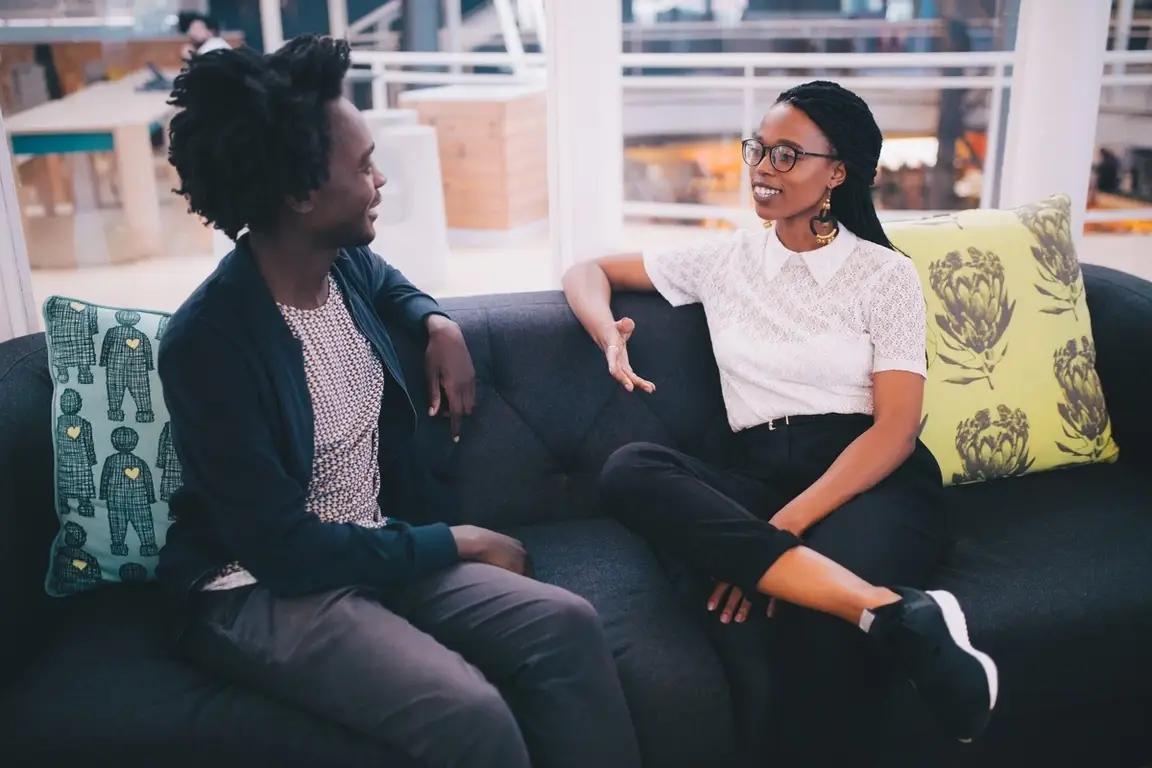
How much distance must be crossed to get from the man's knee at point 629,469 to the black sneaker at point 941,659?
417 millimetres

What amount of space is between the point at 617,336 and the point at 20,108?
2810 mm

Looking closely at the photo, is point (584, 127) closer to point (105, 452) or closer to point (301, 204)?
point (301, 204)

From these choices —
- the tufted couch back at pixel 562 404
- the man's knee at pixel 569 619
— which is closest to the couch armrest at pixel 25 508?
the tufted couch back at pixel 562 404

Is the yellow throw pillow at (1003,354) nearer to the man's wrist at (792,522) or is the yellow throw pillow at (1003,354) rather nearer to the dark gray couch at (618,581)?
the dark gray couch at (618,581)

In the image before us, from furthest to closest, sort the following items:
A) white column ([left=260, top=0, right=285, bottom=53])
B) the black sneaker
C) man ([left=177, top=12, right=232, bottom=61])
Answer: man ([left=177, top=12, right=232, bottom=61]) < white column ([left=260, top=0, right=285, bottom=53]) < the black sneaker

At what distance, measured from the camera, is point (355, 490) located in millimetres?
1530

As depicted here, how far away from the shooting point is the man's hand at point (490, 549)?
1.52 metres

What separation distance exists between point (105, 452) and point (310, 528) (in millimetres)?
511

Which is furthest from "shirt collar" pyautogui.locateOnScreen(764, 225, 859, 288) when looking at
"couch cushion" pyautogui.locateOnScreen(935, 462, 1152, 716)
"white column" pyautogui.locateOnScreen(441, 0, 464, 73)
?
"white column" pyautogui.locateOnScreen(441, 0, 464, 73)

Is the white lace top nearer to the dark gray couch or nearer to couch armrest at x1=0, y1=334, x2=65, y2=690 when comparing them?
the dark gray couch

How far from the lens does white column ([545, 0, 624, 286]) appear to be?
237 centimetres

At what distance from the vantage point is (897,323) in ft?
5.64

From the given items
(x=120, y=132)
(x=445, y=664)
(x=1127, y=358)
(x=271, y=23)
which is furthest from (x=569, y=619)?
(x=120, y=132)

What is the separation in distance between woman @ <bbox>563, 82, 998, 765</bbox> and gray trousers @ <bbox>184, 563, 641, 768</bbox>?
276mm
